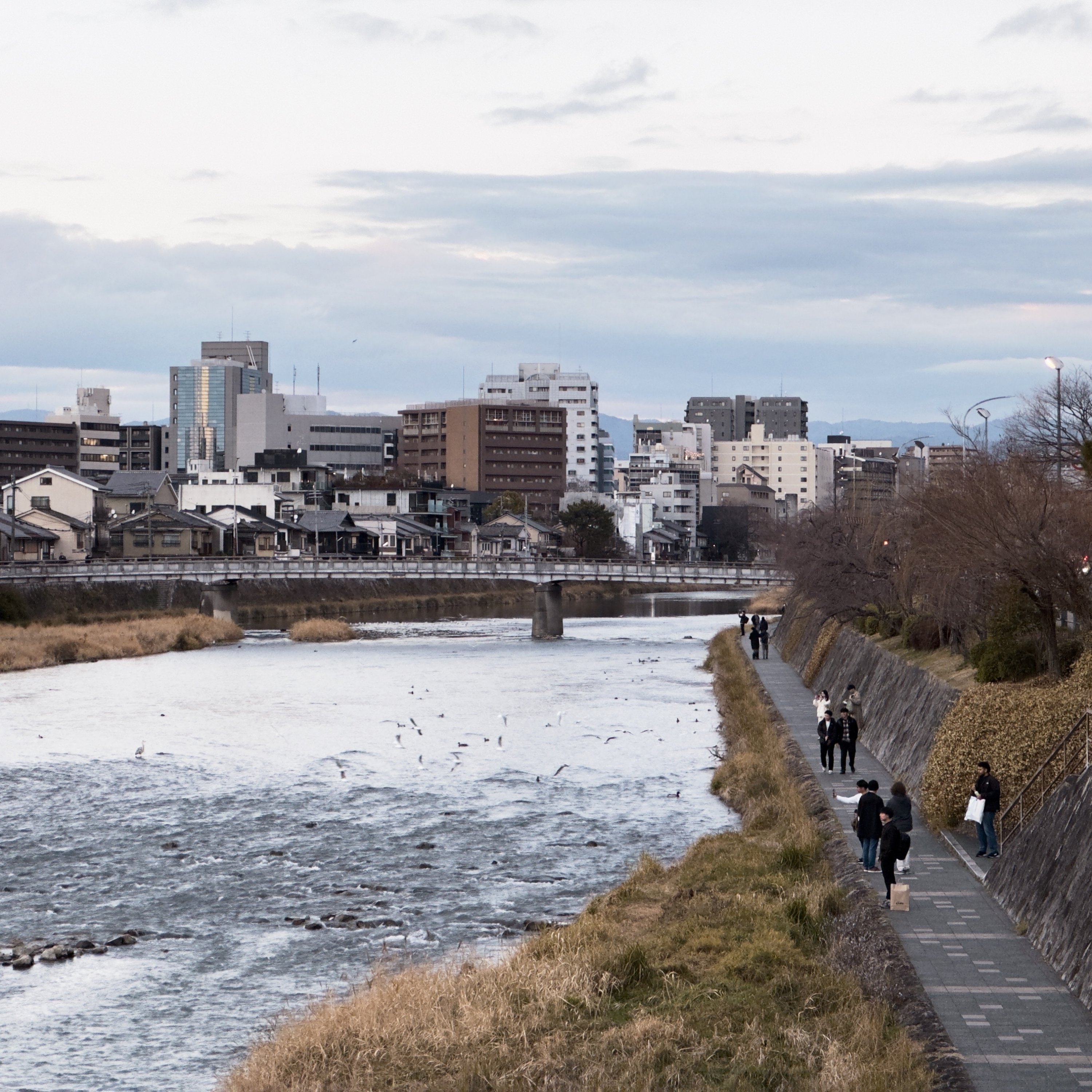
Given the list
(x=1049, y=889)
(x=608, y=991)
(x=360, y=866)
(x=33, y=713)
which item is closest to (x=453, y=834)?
(x=360, y=866)

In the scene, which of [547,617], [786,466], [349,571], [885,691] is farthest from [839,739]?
[786,466]

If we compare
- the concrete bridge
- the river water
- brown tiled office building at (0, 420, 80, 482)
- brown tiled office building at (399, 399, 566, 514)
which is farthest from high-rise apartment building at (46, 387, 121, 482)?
the river water

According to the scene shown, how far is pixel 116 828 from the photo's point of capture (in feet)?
76.2

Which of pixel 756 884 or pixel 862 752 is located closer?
pixel 756 884

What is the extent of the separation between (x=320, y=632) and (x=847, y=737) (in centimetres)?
4288

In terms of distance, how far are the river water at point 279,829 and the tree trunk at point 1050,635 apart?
A: 5797mm

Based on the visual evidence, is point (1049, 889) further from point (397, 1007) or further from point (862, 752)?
point (862, 752)

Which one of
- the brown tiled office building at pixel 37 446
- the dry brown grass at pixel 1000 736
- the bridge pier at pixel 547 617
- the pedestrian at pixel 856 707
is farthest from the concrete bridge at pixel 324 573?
the brown tiled office building at pixel 37 446

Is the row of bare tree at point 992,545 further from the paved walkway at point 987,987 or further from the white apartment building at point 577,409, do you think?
the white apartment building at point 577,409

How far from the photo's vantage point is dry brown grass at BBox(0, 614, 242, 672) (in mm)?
51281

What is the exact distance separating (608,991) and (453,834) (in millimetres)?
10001

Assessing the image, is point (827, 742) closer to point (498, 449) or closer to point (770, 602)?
point (770, 602)

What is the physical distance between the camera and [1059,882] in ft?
42.4

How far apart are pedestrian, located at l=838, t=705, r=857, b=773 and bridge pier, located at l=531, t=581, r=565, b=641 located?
3987 cm
